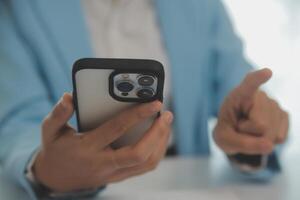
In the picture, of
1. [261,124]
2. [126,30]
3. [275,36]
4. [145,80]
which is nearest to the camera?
[145,80]

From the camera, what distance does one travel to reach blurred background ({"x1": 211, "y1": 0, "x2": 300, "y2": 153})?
2.12 feet

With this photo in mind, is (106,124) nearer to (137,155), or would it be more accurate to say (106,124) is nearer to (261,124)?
(137,155)

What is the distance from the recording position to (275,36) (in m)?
0.72

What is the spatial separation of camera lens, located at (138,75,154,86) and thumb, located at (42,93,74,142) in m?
0.05

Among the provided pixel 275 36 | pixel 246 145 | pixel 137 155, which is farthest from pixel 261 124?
pixel 275 36

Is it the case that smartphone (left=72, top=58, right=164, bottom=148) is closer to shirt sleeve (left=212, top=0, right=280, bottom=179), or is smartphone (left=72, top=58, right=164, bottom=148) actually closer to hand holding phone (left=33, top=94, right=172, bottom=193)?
hand holding phone (left=33, top=94, right=172, bottom=193)

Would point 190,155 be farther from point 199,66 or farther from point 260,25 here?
point 260,25

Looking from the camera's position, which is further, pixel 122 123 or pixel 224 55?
pixel 224 55

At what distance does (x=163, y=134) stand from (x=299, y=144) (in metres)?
0.25

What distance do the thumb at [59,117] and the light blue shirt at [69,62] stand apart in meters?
0.08

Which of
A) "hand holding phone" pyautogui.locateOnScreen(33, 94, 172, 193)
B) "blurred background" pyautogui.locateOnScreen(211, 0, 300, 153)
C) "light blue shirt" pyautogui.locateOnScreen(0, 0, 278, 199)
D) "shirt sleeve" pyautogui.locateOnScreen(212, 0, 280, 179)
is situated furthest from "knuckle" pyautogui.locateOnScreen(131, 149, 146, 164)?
"blurred background" pyautogui.locateOnScreen(211, 0, 300, 153)

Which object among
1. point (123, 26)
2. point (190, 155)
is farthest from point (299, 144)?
point (123, 26)

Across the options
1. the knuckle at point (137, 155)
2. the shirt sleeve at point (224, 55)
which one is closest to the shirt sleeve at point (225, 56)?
the shirt sleeve at point (224, 55)

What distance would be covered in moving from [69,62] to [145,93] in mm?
189
